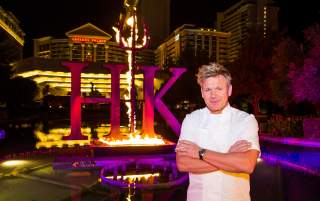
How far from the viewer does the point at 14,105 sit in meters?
45.0

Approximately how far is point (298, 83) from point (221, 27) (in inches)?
5701

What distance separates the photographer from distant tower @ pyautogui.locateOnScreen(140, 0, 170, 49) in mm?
135750

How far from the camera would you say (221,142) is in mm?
2822

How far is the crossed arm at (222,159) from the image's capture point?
271 centimetres

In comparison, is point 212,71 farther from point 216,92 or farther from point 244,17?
point 244,17

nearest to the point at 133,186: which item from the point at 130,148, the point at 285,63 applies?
the point at 130,148

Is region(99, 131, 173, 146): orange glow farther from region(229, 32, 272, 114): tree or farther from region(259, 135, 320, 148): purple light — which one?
region(229, 32, 272, 114): tree

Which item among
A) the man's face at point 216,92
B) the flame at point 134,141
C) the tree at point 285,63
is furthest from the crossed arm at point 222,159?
the tree at point 285,63

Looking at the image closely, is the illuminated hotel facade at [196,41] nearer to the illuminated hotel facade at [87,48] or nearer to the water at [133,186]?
the illuminated hotel facade at [87,48]

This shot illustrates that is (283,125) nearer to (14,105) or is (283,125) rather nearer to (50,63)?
(14,105)

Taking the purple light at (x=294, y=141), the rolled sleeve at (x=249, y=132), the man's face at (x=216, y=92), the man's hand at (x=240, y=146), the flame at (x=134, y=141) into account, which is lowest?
the purple light at (x=294, y=141)

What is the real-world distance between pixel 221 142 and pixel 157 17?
14055 centimetres

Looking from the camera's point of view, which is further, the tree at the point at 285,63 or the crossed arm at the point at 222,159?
the tree at the point at 285,63

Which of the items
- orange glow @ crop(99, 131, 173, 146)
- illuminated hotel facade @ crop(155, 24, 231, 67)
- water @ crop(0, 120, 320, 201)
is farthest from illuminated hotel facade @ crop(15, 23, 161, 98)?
illuminated hotel facade @ crop(155, 24, 231, 67)
